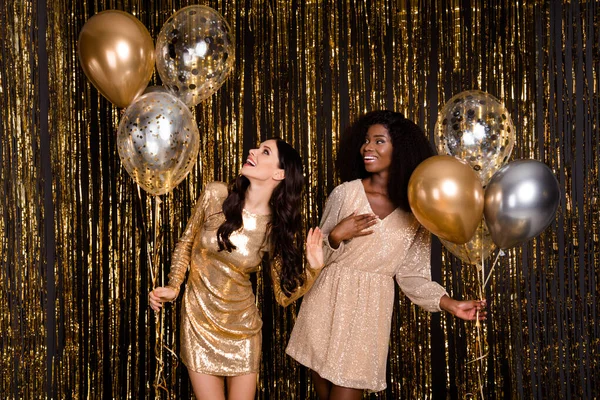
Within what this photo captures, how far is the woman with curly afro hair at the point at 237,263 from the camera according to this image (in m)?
2.27

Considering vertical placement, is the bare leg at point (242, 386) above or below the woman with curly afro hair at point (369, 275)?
below

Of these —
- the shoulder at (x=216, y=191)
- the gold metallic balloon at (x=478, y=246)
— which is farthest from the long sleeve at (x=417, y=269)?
the shoulder at (x=216, y=191)

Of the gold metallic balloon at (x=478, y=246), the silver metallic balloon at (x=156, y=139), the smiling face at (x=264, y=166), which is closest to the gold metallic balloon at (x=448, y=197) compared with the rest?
the gold metallic balloon at (x=478, y=246)

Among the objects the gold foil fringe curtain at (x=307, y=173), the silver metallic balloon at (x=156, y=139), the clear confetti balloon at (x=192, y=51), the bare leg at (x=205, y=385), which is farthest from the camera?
the gold foil fringe curtain at (x=307, y=173)

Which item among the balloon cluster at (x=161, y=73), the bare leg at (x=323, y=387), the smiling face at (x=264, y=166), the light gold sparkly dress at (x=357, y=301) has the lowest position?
the bare leg at (x=323, y=387)

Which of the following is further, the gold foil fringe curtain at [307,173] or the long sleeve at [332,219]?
the gold foil fringe curtain at [307,173]

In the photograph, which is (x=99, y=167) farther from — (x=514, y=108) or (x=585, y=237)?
(x=585, y=237)

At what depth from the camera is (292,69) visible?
3229 mm

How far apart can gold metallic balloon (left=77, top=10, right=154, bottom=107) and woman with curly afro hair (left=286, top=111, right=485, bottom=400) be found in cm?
81

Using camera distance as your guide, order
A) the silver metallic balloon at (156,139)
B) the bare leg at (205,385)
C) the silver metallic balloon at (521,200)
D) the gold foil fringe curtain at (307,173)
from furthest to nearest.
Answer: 1. the gold foil fringe curtain at (307,173)
2. the bare leg at (205,385)
3. the silver metallic balloon at (156,139)
4. the silver metallic balloon at (521,200)

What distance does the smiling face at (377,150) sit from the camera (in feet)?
7.68

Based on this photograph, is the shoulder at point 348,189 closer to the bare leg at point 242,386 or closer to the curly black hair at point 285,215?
the curly black hair at point 285,215

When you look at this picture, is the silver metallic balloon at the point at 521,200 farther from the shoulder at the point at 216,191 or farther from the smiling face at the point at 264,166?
the shoulder at the point at 216,191

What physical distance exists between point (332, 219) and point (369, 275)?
0.78ft
